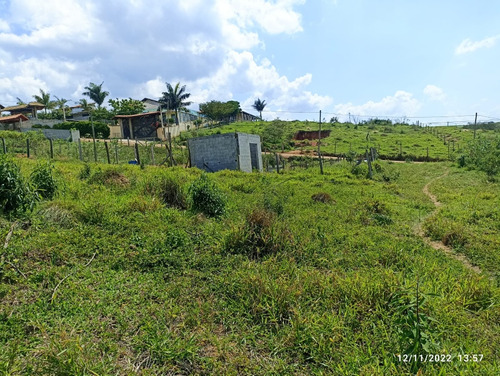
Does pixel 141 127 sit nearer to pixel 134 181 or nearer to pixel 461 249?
pixel 134 181

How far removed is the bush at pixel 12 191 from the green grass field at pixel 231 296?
29cm

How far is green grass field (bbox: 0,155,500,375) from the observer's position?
9.04 ft

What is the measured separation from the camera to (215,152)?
17812 mm

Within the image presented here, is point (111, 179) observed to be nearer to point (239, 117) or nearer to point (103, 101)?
point (103, 101)

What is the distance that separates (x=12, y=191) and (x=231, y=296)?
14.2ft

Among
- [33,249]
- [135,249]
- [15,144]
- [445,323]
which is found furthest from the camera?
[15,144]

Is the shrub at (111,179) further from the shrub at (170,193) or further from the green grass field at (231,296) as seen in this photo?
the green grass field at (231,296)

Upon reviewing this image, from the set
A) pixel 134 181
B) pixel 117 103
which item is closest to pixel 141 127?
pixel 117 103

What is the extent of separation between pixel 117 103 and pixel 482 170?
151ft

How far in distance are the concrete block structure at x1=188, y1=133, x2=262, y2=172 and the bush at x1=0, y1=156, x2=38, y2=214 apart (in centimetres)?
1225

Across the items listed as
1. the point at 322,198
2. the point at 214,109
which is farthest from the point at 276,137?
the point at 322,198

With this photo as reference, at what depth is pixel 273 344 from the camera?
3.06 metres

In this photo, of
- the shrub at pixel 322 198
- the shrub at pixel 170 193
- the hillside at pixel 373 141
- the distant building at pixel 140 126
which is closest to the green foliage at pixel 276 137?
the hillside at pixel 373 141

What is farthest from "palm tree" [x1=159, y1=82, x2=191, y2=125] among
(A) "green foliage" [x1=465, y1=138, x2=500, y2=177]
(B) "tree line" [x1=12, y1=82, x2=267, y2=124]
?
(A) "green foliage" [x1=465, y1=138, x2=500, y2=177]
